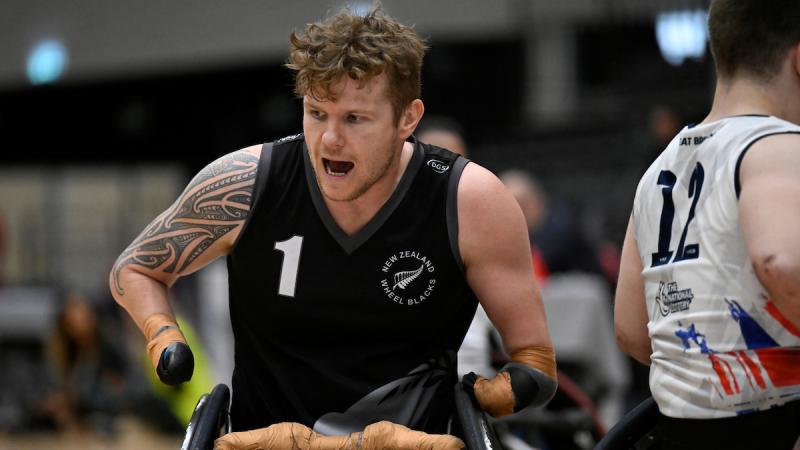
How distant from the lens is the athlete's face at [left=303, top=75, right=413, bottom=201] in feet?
9.39

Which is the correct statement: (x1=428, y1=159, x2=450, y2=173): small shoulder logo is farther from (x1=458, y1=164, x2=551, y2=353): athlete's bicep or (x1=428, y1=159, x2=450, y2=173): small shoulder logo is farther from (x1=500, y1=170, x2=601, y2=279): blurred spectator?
(x1=500, y1=170, x2=601, y2=279): blurred spectator

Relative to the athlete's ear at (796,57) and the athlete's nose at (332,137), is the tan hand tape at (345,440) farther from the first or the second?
the athlete's ear at (796,57)

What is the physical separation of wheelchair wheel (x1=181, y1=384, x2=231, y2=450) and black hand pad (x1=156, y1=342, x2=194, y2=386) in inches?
3.2

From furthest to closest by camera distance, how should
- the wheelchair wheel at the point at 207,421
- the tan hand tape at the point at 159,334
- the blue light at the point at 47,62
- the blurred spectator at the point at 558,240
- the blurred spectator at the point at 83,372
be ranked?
the blue light at the point at 47,62, the blurred spectator at the point at 83,372, the blurred spectator at the point at 558,240, the tan hand tape at the point at 159,334, the wheelchair wheel at the point at 207,421

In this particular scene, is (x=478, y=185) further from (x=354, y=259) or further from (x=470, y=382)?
(x=470, y=382)

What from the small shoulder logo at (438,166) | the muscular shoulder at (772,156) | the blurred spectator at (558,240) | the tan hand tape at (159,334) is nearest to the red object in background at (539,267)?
the blurred spectator at (558,240)

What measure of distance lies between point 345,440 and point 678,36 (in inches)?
369

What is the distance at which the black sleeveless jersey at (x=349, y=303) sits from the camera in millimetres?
2973

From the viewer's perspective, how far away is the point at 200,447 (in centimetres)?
264

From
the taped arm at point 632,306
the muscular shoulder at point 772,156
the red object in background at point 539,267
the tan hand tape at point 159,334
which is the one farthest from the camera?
the red object in background at point 539,267

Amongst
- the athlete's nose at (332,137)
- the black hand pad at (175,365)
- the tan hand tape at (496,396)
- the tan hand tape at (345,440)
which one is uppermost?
the athlete's nose at (332,137)

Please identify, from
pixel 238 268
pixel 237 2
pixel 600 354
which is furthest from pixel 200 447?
pixel 237 2

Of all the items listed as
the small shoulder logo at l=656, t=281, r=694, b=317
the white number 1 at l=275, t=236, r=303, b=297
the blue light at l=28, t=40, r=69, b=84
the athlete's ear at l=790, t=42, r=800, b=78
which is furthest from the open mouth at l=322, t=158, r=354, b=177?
the blue light at l=28, t=40, r=69, b=84

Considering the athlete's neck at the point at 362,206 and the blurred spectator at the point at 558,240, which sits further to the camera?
the blurred spectator at the point at 558,240
